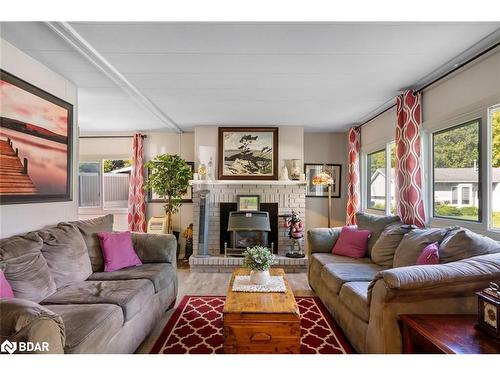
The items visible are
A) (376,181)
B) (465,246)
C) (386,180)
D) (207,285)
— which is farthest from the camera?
(376,181)

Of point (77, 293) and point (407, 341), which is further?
point (77, 293)

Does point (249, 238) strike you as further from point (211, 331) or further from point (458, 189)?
point (458, 189)

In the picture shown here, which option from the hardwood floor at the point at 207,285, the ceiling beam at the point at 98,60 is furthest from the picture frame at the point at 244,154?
the hardwood floor at the point at 207,285

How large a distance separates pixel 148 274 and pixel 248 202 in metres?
2.60

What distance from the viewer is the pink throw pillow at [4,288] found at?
155 cm

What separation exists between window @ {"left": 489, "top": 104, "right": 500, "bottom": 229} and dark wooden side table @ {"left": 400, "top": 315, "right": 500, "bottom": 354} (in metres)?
1.16

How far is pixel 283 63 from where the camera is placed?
2.56 m

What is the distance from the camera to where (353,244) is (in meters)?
3.32

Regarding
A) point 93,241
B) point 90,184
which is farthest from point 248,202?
point 90,184

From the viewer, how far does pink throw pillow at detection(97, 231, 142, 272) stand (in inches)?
104

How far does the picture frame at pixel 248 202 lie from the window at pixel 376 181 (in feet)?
6.56
